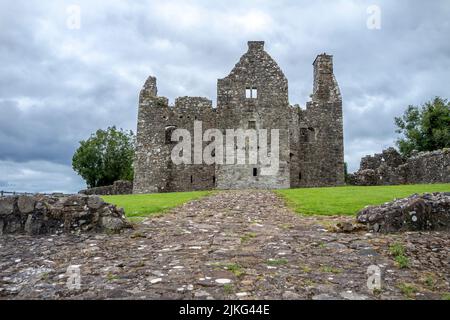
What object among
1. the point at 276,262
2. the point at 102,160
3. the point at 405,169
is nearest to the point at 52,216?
the point at 276,262

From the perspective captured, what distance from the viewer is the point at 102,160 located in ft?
203

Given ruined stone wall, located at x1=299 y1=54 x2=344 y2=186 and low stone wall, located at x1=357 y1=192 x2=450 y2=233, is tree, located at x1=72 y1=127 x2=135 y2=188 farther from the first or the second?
low stone wall, located at x1=357 y1=192 x2=450 y2=233

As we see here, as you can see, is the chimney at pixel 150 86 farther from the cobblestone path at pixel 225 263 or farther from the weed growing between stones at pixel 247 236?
the weed growing between stones at pixel 247 236

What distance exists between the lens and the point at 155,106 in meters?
36.7

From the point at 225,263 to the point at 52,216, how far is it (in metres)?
5.89

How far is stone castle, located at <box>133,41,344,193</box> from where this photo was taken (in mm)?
34594

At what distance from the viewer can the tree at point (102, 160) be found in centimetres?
6091

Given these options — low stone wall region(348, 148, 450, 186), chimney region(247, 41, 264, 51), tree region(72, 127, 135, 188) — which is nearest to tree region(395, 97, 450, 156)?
low stone wall region(348, 148, 450, 186)

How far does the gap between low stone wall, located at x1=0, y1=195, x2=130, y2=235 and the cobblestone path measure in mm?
455

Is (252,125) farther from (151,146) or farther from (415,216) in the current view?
(415,216)

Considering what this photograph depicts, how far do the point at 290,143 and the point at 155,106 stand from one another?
12.9 meters

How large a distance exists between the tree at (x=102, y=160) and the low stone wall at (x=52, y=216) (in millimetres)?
51264
